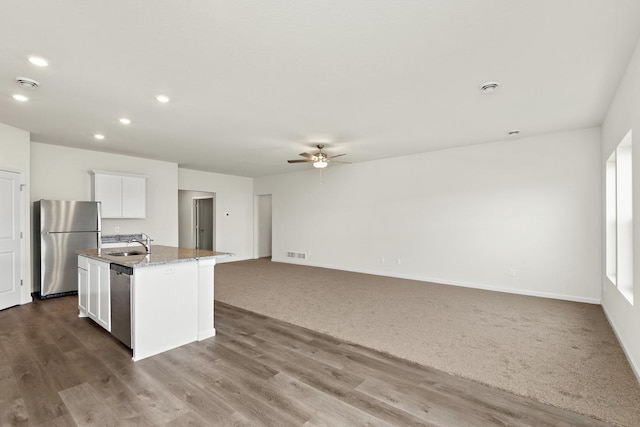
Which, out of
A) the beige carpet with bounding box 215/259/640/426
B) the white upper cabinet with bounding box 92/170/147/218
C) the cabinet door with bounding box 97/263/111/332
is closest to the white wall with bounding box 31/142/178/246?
the white upper cabinet with bounding box 92/170/147/218

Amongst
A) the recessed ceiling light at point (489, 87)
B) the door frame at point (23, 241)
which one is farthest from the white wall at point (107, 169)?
the recessed ceiling light at point (489, 87)

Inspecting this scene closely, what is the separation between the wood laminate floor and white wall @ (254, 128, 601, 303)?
3.64 m

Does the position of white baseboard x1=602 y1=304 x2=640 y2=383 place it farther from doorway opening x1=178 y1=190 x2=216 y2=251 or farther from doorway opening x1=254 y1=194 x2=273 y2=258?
doorway opening x1=178 y1=190 x2=216 y2=251

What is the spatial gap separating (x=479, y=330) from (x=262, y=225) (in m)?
7.74

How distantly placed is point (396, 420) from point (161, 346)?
7.54 feet

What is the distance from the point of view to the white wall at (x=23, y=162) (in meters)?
4.45

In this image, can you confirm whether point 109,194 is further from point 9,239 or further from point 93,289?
point 93,289

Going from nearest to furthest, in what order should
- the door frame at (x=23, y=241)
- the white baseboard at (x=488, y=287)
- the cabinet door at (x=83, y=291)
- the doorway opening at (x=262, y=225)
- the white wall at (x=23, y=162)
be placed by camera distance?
the cabinet door at (x=83, y=291) < the white wall at (x=23, y=162) < the door frame at (x=23, y=241) < the white baseboard at (x=488, y=287) < the doorway opening at (x=262, y=225)

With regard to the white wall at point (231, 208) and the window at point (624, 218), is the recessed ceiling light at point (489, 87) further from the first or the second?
the white wall at point (231, 208)

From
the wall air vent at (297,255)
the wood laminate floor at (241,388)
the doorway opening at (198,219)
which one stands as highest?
the doorway opening at (198,219)

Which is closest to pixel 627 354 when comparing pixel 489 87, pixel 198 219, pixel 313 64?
pixel 489 87

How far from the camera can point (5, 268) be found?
171 inches

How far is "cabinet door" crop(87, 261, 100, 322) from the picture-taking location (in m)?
3.51

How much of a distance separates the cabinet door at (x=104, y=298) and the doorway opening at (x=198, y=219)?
550cm
